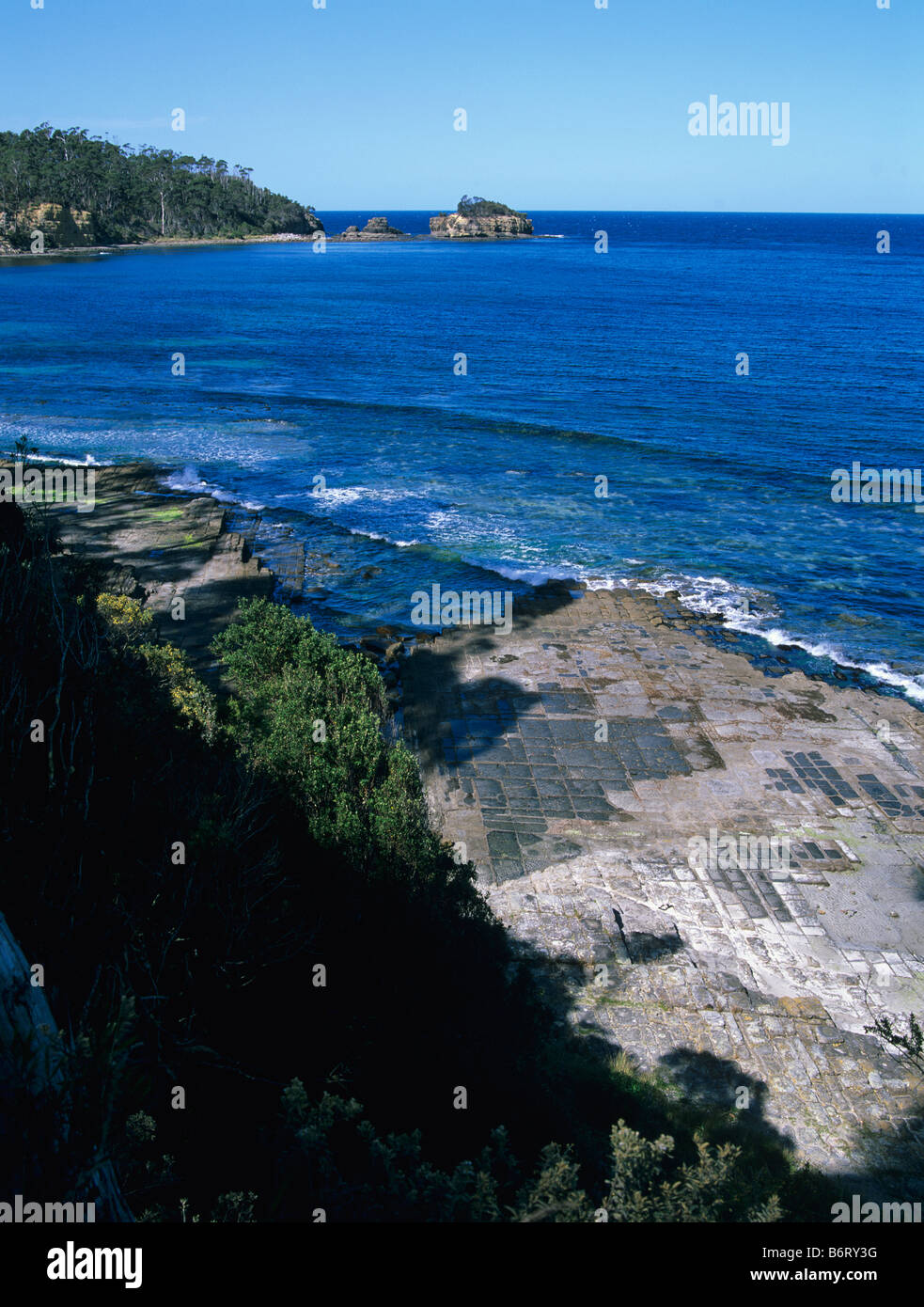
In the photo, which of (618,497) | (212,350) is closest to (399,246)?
(212,350)

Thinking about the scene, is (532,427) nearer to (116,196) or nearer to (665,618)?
(665,618)

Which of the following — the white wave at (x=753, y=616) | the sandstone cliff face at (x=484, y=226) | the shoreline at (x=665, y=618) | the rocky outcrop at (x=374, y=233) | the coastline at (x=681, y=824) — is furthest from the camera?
the rocky outcrop at (x=374, y=233)

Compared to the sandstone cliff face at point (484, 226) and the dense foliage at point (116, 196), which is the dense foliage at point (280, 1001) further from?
the sandstone cliff face at point (484, 226)

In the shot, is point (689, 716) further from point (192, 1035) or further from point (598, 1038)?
point (192, 1035)

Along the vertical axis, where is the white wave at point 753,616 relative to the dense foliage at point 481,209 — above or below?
below

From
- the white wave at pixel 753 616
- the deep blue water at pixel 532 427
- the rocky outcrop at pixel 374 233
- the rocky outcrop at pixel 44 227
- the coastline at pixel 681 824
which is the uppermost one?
the rocky outcrop at pixel 374 233

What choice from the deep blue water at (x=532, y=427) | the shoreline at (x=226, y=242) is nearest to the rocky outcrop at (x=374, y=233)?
the shoreline at (x=226, y=242)

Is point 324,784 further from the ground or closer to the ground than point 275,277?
closer to the ground

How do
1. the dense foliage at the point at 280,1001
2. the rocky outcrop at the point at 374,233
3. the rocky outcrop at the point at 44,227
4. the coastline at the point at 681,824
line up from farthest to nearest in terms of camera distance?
the rocky outcrop at the point at 374,233
the rocky outcrop at the point at 44,227
the coastline at the point at 681,824
the dense foliage at the point at 280,1001
